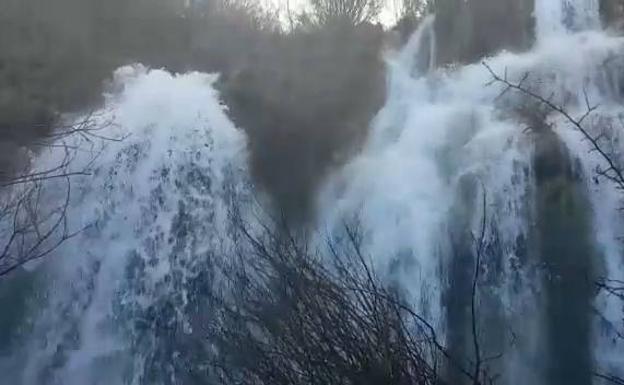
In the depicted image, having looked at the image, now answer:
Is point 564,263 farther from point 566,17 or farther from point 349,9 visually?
point 349,9

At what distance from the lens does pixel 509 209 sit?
1047cm

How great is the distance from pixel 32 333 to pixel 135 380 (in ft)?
5.17

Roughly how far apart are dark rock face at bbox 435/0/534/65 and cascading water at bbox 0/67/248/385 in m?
5.02

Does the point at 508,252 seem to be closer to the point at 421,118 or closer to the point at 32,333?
the point at 421,118

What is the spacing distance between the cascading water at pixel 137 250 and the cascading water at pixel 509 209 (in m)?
1.96

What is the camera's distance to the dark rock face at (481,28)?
14969 mm

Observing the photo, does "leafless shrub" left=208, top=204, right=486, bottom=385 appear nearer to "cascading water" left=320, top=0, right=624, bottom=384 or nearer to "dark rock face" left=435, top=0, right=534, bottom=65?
"cascading water" left=320, top=0, right=624, bottom=384

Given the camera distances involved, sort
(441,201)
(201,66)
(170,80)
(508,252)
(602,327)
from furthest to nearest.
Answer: (201,66) → (170,80) → (441,201) → (508,252) → (602,327)

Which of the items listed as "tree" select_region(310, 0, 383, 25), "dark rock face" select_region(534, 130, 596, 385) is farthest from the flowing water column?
"tree" select_region(310, 0, 383, 25)

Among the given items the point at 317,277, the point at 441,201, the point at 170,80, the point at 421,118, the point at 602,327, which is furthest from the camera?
the point at 170,80

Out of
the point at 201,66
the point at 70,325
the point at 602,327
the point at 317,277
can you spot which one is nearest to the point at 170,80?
the point at 201,66

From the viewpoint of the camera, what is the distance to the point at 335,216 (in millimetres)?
11648

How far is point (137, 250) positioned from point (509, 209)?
499 centimetres

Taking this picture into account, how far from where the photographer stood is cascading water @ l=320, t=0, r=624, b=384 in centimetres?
948
